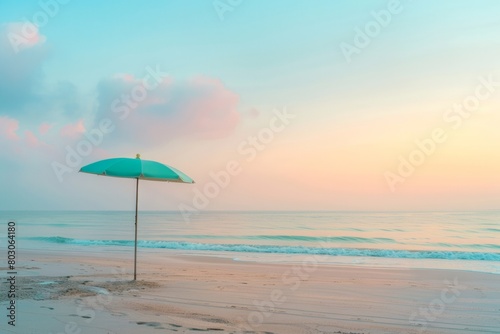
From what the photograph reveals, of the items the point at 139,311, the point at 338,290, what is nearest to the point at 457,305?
the point at 338,290

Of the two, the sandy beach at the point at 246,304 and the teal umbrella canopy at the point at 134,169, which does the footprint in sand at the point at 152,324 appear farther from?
the teal umbrella canopy at the point at 134,169

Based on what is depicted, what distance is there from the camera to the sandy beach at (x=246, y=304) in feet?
20.4

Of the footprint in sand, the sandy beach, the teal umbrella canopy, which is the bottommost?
the sandy beach

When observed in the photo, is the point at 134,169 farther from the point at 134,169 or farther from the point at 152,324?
the point at 152,324

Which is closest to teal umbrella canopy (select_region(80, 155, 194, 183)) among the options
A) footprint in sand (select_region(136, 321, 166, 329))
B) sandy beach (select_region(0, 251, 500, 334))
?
sandy beach (select_region(0, 251, 500, 334))

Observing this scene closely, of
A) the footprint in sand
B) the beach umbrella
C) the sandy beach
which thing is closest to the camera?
the footprint in sand

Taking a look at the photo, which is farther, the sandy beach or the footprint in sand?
the sandy beach

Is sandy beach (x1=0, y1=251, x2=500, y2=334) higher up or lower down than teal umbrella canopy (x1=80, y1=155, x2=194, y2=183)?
lower down

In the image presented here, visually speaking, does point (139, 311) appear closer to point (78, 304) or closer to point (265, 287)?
point (78, 304)

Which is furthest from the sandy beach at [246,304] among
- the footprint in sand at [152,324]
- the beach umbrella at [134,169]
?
the beach umbrella at [134,169]

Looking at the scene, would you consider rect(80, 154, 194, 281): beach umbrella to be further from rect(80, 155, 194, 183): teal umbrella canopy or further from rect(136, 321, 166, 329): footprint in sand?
rect(136, 321, 166, 329): footprint in sand

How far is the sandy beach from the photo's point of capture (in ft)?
20.4

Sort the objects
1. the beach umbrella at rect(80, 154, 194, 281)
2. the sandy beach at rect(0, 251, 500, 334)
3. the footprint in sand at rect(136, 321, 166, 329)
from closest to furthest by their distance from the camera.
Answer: the footprint in sand at rect(136, 321, 166, 329), the sandy beach at rect(0, 251, 500, 334), the beach umbrella at rect(80, 154, 194, 281)

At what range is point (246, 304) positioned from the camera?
7.94 m
